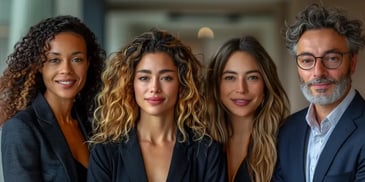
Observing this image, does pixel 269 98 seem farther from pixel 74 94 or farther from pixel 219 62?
pixel 74 94

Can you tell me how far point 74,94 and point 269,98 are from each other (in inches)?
35.8

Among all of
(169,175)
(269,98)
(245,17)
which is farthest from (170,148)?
(245,17)

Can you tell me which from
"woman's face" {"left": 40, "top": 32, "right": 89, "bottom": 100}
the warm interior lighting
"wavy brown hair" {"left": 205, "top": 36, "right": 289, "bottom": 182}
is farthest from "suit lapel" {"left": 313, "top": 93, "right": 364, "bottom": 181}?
the warm interior lighting

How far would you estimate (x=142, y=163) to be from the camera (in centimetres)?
230

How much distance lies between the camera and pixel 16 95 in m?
2.47

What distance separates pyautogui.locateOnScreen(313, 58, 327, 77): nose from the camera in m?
2.28

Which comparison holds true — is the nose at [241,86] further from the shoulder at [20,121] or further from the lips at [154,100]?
the shoulder at [20,121]

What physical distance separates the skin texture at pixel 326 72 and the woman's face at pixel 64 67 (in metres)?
0.95

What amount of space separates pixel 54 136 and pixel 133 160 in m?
0.34

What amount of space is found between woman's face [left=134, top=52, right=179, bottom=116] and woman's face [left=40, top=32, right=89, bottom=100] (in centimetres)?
28

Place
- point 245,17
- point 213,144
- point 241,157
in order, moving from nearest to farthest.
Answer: point 213,144
point 241,157
point 245,17

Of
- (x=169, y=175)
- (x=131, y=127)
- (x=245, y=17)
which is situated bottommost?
(x=169, y=175)

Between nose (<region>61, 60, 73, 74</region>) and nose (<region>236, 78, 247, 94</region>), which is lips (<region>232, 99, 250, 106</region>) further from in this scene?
nose (<region>61, 60, 73, 74</region>)

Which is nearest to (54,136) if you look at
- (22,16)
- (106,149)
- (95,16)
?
(106,149)
